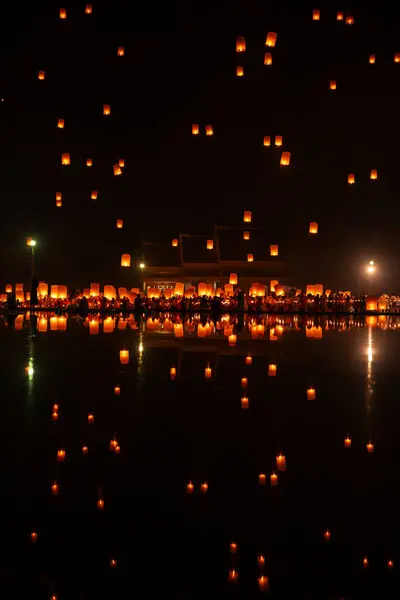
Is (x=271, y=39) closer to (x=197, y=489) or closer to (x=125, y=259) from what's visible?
(x=125, y=259)

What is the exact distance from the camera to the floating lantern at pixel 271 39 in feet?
103

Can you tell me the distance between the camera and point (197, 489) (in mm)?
3523

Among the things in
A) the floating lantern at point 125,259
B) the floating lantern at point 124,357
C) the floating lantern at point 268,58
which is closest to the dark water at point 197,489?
the floating lantern at point 124,357

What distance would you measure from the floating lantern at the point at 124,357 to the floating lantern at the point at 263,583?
265 inches

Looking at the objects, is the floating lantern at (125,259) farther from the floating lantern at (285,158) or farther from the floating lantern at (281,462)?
the floating lantern at (281,462)

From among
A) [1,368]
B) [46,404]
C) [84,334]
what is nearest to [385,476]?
[46,404]

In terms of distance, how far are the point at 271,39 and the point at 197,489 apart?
30799mm

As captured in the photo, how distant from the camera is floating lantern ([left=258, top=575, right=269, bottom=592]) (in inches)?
98.4

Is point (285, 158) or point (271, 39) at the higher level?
point (271, 39)

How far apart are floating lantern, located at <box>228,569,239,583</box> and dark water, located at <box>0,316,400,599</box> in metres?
0.02

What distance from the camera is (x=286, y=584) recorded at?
2.52 m

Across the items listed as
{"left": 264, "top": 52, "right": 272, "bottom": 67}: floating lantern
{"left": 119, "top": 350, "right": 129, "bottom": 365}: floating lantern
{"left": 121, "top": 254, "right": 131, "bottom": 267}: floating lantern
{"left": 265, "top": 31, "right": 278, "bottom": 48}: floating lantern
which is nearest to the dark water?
{"left": 119, "top": 350, "right": 129, "bottom": 365}: floating lantern

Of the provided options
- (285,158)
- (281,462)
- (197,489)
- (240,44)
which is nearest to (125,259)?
(285,158)

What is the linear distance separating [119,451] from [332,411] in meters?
2.12
